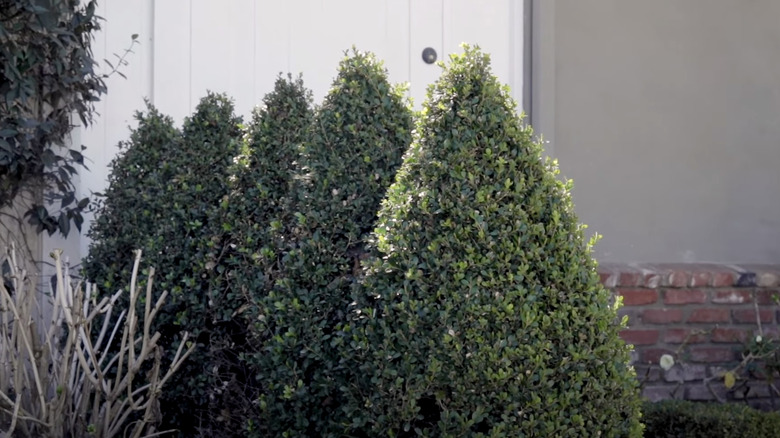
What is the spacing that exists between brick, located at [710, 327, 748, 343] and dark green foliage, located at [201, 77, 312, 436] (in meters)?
2.62

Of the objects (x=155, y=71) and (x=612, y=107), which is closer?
(x=155, y=71)

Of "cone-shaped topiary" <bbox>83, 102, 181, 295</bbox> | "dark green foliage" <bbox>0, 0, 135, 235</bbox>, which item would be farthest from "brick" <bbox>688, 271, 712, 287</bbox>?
"dark green foliage" <bbox>0, 0, 135, 235</bbox>

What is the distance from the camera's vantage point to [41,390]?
3.23m

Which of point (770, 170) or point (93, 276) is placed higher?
point (770, 170)

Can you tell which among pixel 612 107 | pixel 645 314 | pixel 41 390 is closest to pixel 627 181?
pixel 612 107

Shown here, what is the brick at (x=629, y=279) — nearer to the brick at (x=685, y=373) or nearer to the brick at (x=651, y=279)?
the brick at (x=651, y=279)

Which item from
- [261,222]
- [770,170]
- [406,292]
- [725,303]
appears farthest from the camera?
[770,170]

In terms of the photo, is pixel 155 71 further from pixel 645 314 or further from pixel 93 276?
pixel 645 314

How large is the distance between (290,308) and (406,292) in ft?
1.61

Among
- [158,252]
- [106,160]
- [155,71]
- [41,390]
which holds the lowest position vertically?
[41,390]

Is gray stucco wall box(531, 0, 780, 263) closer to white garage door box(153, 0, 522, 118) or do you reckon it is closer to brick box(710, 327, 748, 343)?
white garage door box(153, 0, 522, 118)

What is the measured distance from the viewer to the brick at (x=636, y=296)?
16.5 feet

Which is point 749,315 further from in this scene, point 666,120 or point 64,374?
point 64,374

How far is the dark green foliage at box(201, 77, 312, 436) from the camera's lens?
11.5ft
